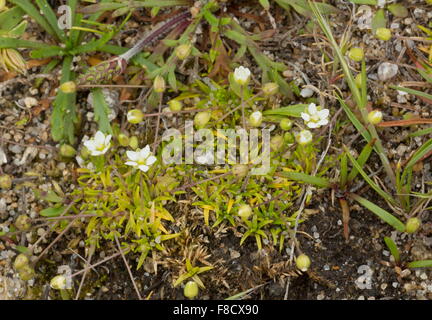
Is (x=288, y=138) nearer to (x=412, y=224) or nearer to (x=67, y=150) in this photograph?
(x=412, y=224)

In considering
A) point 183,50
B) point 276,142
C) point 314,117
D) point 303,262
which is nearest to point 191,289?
point 303,262

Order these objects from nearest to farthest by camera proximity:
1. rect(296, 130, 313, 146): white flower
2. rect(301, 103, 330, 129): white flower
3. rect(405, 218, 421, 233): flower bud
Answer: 1. rect(405, 218, 421, 233): flower bud
2. rect(296, 130, 313, 146): white flower
3. rect(301, 103, 330, 129): white flower

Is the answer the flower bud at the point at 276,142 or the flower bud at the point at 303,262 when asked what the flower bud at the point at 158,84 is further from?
the flower bud at the point at 303,262

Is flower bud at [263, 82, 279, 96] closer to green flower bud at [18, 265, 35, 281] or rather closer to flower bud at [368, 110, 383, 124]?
flower bud at [368, 110, 383, 124]

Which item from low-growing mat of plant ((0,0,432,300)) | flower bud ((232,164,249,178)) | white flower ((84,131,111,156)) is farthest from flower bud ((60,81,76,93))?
flower bud ((232,164,249,178))

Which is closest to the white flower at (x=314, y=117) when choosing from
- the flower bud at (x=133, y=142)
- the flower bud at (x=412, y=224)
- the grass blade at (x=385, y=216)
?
the grass blade at (x=385, y=216)

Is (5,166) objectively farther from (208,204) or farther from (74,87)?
(208,204)

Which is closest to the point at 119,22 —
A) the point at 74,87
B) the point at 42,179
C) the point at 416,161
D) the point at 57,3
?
the point at 57,3
